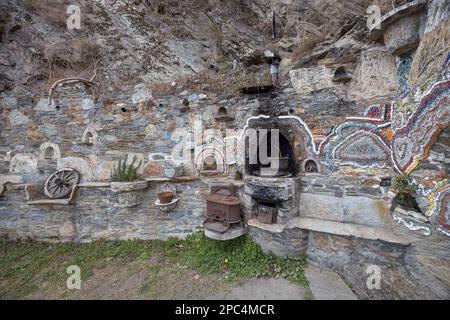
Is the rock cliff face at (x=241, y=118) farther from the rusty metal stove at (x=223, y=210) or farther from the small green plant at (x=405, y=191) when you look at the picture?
the rusty metal stove at (x=223, y=210)

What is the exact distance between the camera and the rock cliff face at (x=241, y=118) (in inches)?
81.4

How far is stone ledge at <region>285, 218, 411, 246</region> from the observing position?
223cm

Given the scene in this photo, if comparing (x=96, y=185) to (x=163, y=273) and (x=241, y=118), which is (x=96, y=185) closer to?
(x=163, y=273)

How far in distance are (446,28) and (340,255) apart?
296 centimetres

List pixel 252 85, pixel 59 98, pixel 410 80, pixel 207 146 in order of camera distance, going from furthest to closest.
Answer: pixel 59 98 < pixel 207 146 < pixel 252 85 < pixel 410 80

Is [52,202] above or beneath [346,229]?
above

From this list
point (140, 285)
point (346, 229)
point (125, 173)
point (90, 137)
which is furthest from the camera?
point (90, 137)

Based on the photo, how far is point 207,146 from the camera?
3539 millimetres

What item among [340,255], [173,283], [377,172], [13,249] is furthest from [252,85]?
[13,249]

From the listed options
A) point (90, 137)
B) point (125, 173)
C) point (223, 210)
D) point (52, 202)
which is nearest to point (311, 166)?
point (223, 210)

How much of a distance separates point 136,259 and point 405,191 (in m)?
4.44

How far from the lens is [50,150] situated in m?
3.91

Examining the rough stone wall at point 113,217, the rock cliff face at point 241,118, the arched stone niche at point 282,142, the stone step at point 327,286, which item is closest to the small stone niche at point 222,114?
the rock cliff face at point 241,118

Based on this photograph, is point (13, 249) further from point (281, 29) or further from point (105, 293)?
point (281, 29)
